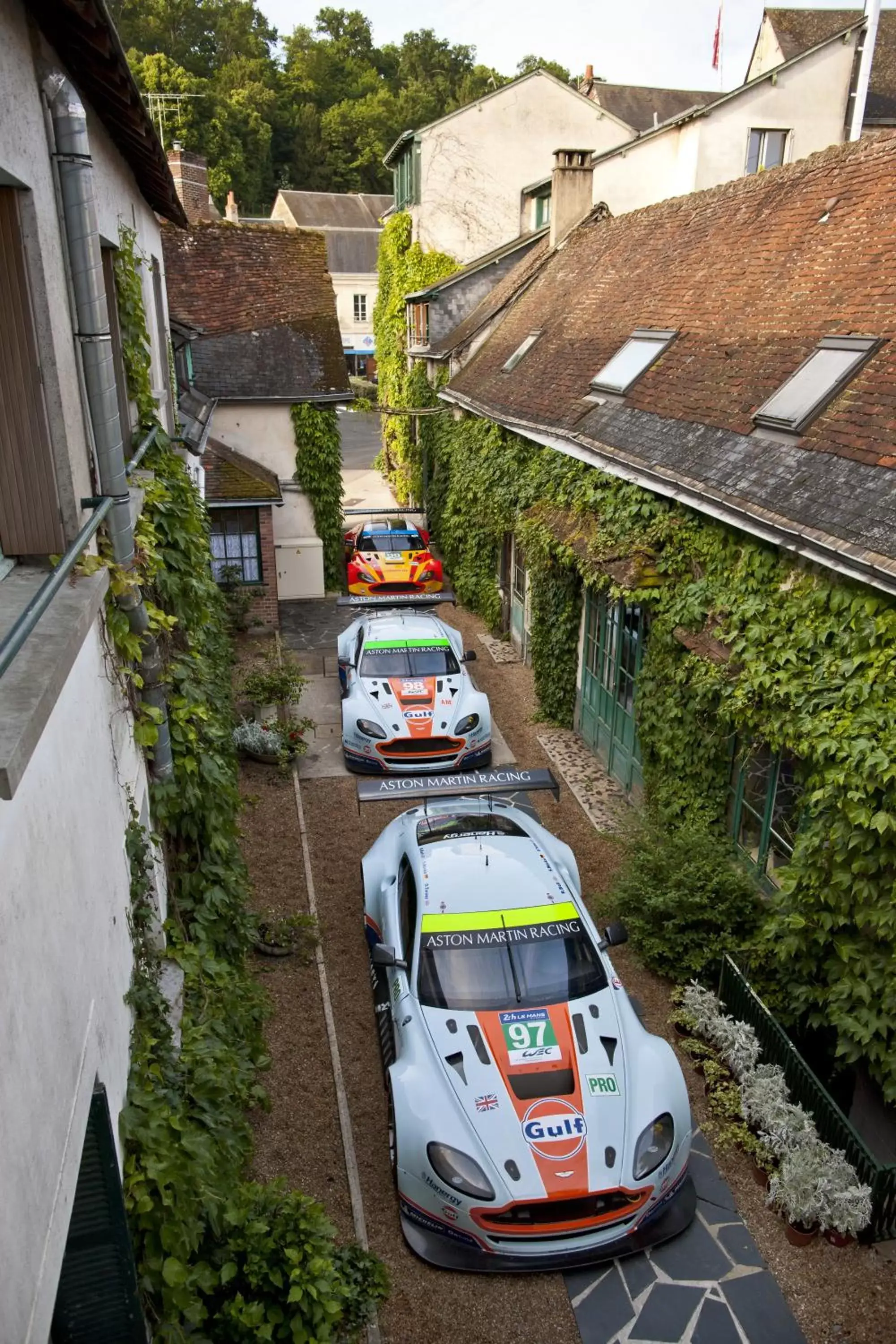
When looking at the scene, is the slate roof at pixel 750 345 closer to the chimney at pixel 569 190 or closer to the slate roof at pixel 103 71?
the chimney at pixel 569 190

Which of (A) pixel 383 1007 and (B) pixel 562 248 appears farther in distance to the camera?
(B) pixel 562 248

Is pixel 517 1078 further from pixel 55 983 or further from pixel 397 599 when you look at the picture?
pixel 397 599

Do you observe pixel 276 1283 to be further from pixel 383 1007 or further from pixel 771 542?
pixel 771 542

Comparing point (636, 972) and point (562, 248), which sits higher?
point (562, 248)

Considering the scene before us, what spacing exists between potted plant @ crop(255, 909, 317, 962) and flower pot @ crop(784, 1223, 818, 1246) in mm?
4487

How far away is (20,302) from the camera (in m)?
3.60

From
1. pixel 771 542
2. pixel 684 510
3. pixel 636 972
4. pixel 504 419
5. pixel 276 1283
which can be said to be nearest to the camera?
pixel 276 1283

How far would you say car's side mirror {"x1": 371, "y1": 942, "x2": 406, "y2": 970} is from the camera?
22.7ft

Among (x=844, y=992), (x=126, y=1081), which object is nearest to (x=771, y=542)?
(x=844, y=992)

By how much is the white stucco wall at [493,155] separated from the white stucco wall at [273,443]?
898 centimetres

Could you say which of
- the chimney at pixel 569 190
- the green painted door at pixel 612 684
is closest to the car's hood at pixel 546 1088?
the green painted door at pixel 612 684

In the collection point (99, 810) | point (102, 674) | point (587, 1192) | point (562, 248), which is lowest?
point (587, 1192)

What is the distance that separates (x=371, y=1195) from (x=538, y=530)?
8406 millimetres

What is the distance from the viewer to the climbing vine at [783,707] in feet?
20.6
